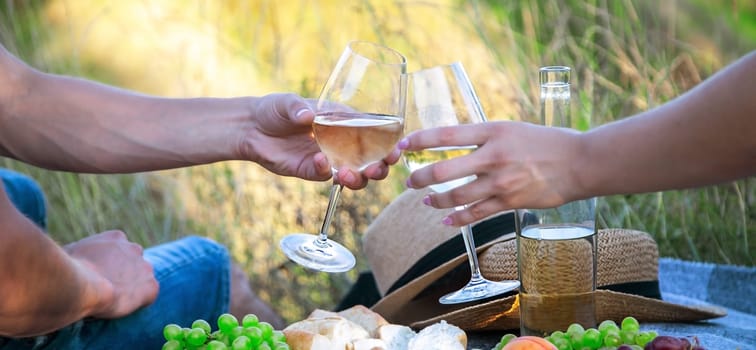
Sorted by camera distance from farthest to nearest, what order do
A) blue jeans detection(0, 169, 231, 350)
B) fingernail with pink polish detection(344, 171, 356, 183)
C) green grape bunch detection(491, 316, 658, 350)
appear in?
blue jeans detection(0, 169, 231, 350) → fingernail with pink polish detection(344, 171, 356, 183) → green grape bunch detection(491, 316, 658, 350)

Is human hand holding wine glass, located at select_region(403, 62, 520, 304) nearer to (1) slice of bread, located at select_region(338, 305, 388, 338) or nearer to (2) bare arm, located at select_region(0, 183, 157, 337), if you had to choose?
(1) slice of bread, located at select_region(338, 305, 388, 338)

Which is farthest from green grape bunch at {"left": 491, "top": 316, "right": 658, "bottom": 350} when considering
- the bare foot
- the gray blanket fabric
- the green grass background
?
the green grass background

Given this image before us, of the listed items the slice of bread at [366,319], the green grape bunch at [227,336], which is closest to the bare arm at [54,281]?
the green grape bunch at [227,336]

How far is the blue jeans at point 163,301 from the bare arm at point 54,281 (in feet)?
0.18

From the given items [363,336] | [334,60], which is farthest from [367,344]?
[334,60]

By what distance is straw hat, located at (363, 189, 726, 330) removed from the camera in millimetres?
1787

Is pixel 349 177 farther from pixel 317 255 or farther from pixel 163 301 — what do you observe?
pixel 163 301

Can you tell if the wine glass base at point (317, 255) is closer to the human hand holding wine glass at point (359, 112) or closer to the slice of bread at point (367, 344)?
the human hand holding wine glass at point (359, 112)

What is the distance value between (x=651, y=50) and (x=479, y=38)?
2.14 ft

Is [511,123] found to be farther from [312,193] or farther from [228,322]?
[312,193]

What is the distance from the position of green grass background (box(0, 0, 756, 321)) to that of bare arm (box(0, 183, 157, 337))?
59.9 inches

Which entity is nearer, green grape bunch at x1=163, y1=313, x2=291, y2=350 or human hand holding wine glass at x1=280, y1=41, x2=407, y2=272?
green grape bunch at x1=163, y1=313, x2=291, y2=350

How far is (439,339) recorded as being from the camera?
1408 millimetres

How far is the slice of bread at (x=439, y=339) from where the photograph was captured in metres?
1.40
